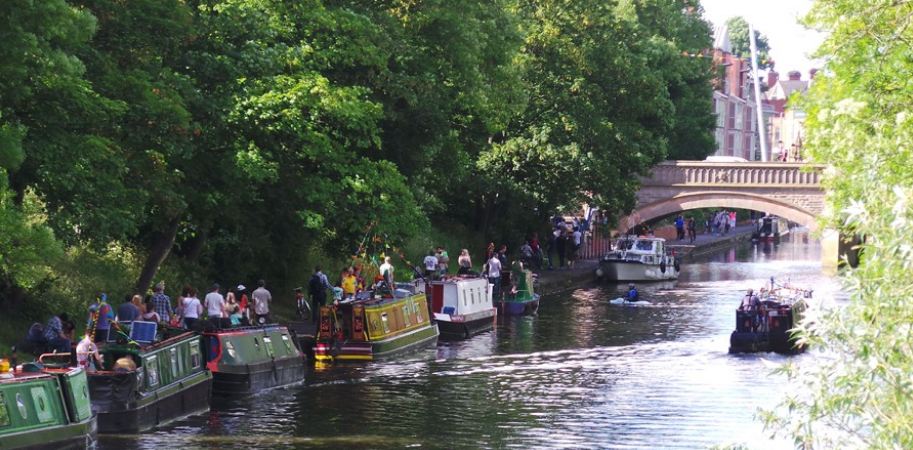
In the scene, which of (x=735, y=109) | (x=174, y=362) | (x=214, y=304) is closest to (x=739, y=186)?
(x=214, y=304)

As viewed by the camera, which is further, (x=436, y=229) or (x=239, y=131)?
(x=436, y=229)

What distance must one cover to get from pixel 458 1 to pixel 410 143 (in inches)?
187

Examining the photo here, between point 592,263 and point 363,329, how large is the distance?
35.3 m

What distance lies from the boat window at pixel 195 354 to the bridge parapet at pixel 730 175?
160ft

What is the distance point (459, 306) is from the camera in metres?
44.8

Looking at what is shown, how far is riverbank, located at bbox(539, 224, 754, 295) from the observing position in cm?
6131

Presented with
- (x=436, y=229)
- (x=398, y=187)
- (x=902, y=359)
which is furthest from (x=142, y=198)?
(x=436, y=229)

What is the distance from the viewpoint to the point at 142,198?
31578 mm

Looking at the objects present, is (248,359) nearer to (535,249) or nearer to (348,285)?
(348,285)

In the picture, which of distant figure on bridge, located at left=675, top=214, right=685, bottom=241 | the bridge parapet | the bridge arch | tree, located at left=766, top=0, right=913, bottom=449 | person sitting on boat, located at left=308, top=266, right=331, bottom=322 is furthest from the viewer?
distant figure on bridge, located at left=675, top=214, right=685, bottom=241

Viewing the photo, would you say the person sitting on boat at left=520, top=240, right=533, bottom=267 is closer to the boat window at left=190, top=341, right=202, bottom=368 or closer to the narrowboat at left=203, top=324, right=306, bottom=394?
the narrowboat at left=203, top=324, right=306, bottom=394

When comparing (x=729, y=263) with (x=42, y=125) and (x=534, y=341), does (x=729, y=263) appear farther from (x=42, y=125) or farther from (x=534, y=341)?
(x=42, y=125)

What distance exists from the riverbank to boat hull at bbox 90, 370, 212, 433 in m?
30.4

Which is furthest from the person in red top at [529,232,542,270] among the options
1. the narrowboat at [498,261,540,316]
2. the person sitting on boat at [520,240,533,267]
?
the narrowboat at [498,261,540,316]
